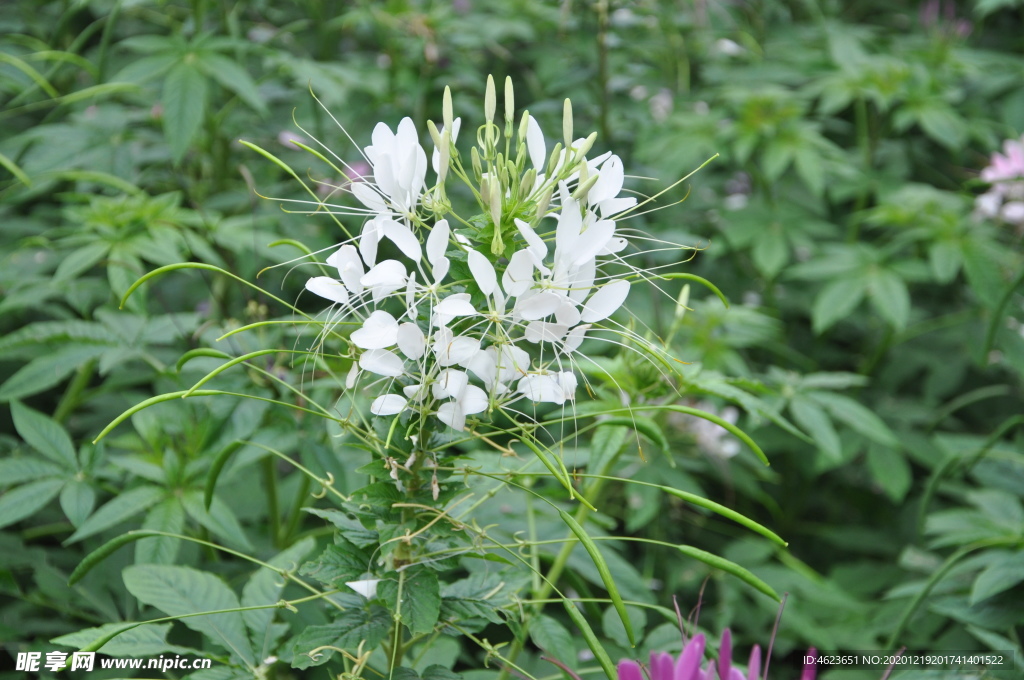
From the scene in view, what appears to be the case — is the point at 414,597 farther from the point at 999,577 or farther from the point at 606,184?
the point at 999,577

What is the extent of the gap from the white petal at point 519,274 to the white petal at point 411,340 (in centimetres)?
9

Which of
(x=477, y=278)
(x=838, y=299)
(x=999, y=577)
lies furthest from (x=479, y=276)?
(x=838, y=299)

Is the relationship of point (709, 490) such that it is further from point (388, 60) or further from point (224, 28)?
point (224, 28)

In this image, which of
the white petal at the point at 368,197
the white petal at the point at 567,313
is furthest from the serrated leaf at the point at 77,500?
the white petal at the point at 567,313

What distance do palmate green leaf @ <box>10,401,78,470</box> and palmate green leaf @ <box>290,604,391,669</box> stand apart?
0.50 m

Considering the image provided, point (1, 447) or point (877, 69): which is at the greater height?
point (877, 69)

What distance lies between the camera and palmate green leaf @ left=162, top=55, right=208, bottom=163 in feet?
4.30

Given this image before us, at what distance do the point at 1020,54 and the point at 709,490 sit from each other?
6.94ft

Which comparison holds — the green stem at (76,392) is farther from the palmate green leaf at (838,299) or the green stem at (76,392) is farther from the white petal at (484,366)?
the palmate green leaf at (838,299)

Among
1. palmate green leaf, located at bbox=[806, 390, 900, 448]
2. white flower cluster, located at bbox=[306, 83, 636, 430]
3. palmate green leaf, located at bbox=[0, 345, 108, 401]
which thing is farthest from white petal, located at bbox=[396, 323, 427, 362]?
palmate green leaf, located at bbox=[806, 390, 900, 448]

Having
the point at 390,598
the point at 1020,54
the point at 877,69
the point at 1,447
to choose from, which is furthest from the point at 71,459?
the point at 1020,54

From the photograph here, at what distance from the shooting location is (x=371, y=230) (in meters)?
0.68

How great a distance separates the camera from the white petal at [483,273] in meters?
0.63

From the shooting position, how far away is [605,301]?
0.70 meters
